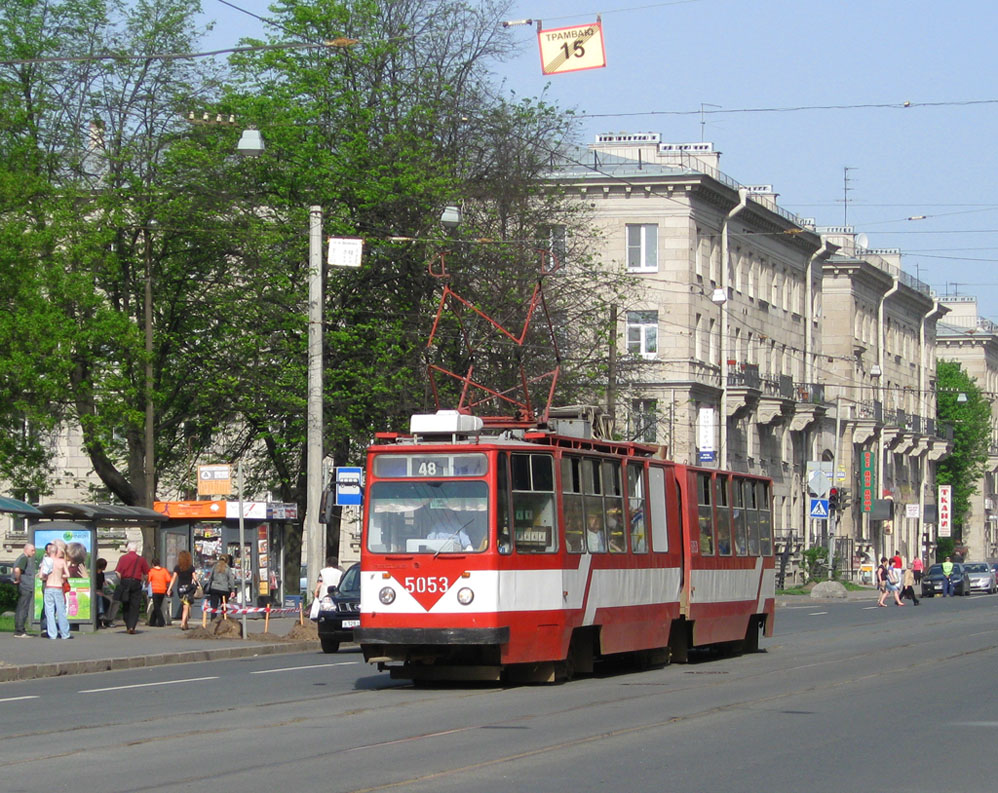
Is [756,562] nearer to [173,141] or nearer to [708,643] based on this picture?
[708,643]

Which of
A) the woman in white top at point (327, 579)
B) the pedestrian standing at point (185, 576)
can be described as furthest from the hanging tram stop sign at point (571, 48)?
the pedestrian standing at point (185, 576)

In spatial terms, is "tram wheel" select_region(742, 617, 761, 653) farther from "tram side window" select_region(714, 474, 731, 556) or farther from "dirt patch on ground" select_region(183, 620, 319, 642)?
"dirt patch on ground" select_region(183, 620, 319, 642)

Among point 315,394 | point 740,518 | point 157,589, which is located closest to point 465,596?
point 740,518

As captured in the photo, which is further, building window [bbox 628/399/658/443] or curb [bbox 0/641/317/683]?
building window [bbox 628/399/658/443]

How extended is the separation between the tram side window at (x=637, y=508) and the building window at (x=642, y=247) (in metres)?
40.2

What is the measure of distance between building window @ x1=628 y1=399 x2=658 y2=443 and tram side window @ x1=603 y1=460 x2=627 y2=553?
2472 cm

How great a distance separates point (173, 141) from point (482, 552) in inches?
1045

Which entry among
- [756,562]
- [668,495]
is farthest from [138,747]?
[756,562]

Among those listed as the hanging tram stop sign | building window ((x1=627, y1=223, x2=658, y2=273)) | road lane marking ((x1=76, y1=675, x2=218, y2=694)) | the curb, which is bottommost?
the curb

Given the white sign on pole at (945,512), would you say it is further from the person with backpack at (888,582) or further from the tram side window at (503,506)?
the tram side window at (503,506)

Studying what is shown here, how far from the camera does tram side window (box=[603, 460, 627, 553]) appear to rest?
65.2 feet

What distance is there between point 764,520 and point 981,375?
9897cm

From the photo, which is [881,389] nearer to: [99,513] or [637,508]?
[99,513]

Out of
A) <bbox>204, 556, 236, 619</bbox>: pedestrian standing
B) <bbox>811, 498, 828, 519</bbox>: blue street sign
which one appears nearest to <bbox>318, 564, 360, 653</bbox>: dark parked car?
<bbox>204, 556, 236, 619</bbox>: pedestrian standing
